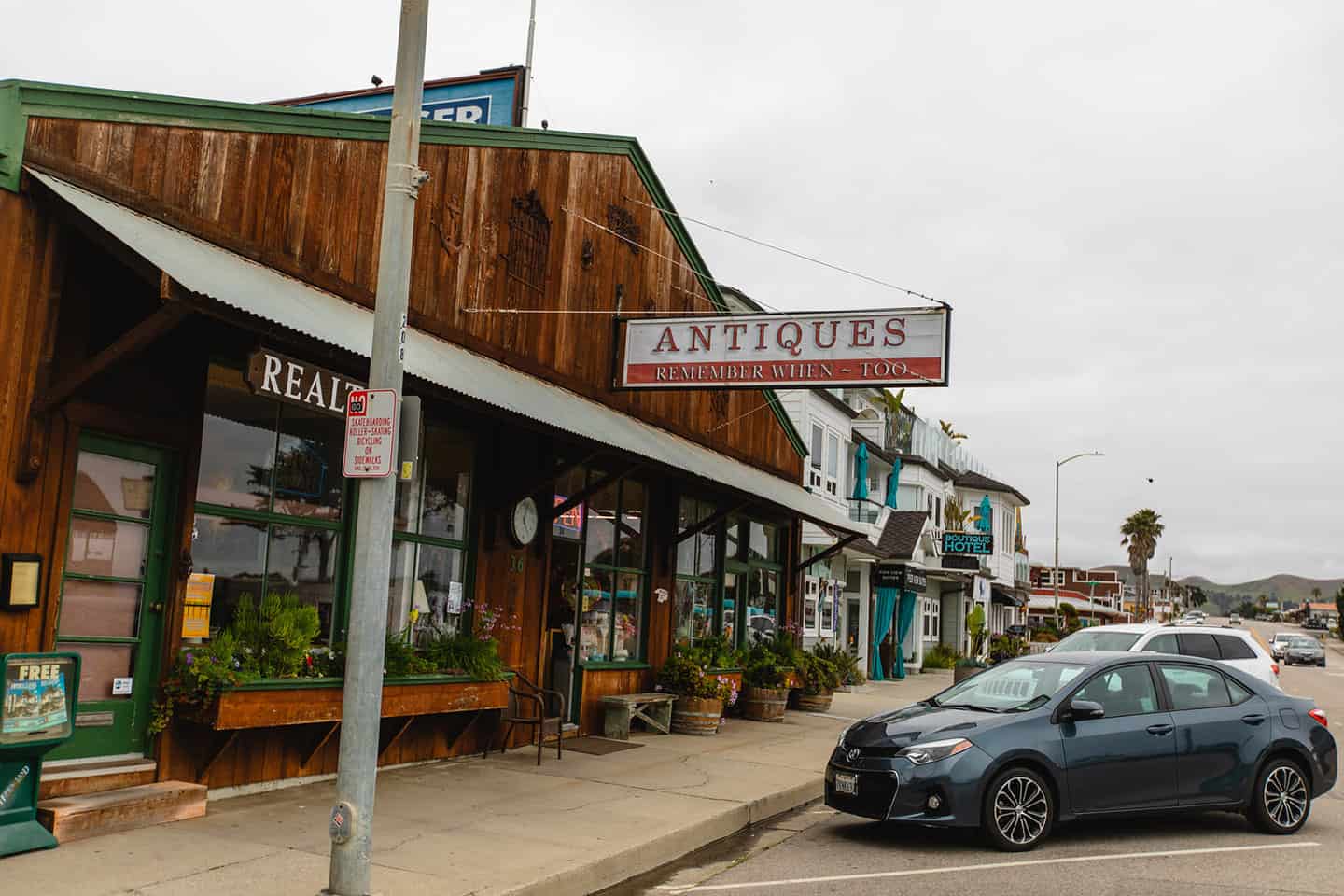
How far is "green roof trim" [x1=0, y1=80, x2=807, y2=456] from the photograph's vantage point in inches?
313

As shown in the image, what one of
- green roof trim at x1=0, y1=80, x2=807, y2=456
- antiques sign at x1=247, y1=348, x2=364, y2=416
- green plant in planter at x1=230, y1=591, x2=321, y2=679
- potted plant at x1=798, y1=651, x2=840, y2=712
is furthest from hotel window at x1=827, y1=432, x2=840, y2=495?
antiques sign at x1=247, y1=348, x2=364, y2=416

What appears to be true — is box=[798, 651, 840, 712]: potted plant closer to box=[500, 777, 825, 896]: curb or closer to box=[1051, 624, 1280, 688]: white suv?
box=[1051, 624, 1280, 688]: white suv

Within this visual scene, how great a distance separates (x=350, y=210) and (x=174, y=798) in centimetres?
532

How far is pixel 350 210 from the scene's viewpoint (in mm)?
10836

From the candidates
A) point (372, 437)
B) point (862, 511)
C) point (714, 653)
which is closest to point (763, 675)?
point (714, 653)

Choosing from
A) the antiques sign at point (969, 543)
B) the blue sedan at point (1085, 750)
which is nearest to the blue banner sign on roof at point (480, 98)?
the blue sedan at point (1085, 750)

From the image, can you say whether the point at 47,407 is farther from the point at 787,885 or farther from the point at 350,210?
the point at 787,885

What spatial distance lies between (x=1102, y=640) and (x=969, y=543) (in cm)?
1851

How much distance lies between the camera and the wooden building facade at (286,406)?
8.01 m

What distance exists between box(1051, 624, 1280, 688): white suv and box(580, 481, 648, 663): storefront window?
5718 mm

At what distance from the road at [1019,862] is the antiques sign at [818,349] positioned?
15.1ft

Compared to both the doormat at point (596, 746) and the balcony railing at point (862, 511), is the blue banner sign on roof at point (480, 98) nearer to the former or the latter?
the doormat at point (596, 746)

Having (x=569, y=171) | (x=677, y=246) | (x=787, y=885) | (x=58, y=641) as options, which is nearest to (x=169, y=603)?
(x=58, y=641)

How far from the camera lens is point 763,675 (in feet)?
59.5
